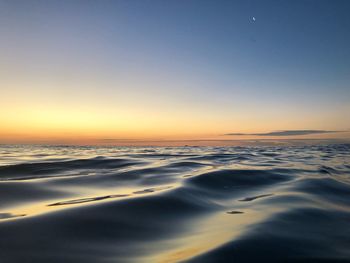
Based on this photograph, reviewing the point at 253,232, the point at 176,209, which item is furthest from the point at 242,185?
the point at 253,232

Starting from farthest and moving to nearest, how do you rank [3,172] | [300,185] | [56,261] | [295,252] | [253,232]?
[3,172] → [300,185] → [253,232] → [295,252] → [56,261]

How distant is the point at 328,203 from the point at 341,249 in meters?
1.98

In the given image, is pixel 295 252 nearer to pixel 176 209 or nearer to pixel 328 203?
pixel 176 209

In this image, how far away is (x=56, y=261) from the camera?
77.1 inches

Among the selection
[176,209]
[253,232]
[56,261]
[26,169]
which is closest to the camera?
[56,261]

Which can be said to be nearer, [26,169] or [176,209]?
[176,209]

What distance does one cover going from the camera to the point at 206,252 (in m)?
2.07

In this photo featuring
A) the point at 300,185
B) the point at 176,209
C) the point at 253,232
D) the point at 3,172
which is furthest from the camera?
the point at 3,172

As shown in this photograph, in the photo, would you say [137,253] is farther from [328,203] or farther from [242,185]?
[242,185]

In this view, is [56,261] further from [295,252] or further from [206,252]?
[295,252]

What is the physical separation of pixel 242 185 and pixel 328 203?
189 centimetres

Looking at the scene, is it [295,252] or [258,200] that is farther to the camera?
[258,200]

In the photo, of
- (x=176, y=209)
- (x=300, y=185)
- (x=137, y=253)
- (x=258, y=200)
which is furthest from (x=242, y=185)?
(x=137, y=253)

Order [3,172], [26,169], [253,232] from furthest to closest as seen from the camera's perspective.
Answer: [26,169]
[3,172]
[253,232]
